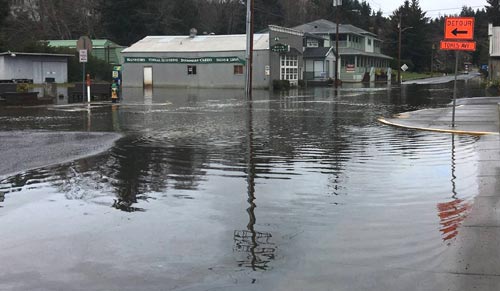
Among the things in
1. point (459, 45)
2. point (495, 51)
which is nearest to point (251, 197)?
point (459, 45)

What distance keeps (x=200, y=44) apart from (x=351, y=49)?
87.9 ft

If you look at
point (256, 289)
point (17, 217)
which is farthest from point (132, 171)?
point (256, 289)

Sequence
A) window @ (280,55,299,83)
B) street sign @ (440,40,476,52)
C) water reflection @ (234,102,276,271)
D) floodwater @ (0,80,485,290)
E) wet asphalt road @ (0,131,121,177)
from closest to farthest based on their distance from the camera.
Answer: floodwater @ (0,80,485,290)
water reflection @ (234,102,276,271)
wet asphalt road @ (0,131,121,177)
street sign @ (440,40,476,52)
window @ (280,55,299,83)

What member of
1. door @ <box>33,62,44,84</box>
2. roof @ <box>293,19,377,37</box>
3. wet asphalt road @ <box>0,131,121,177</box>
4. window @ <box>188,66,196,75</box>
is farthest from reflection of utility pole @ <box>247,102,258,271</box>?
roof @ <box>293,19,377,37</box>

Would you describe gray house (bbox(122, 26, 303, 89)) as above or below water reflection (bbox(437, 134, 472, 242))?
above

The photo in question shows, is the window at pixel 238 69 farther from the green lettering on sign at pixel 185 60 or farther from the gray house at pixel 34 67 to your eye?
the gray house at pixel 34 67

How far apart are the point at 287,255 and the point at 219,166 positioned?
495 cm

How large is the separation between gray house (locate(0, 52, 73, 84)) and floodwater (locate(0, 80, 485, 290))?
41.5 m

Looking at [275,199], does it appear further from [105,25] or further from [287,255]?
[105,25]

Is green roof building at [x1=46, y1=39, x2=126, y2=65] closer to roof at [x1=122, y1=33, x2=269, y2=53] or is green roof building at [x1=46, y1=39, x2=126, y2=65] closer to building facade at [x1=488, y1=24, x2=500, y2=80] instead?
roof at [x1=122, y1=33, x2=269, y2=53]

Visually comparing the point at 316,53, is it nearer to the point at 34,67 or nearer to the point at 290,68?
the point at 290,68

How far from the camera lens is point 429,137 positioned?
552 inches

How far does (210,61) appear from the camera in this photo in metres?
55.7

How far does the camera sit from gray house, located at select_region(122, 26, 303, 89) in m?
54.3
